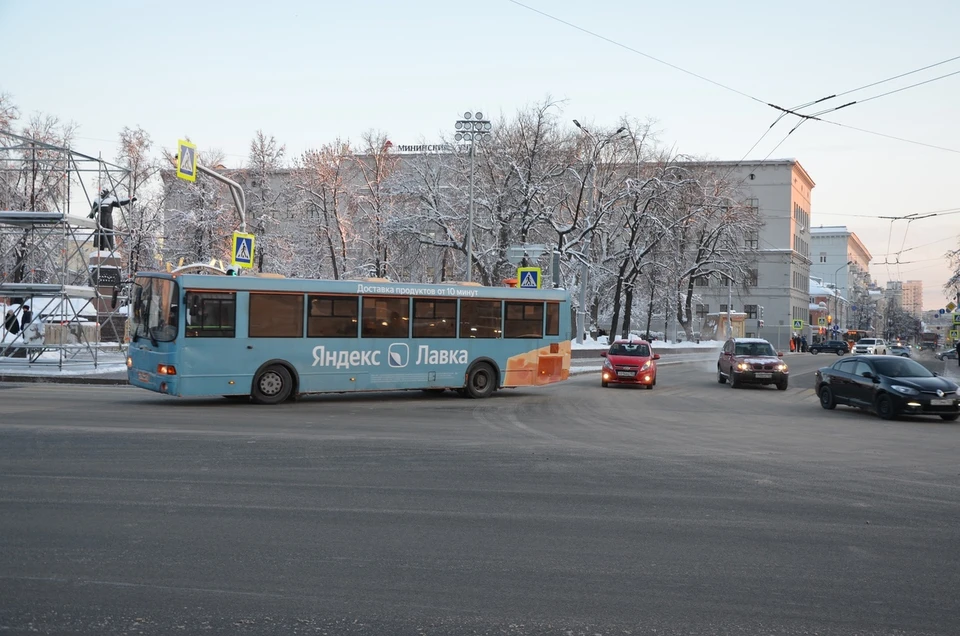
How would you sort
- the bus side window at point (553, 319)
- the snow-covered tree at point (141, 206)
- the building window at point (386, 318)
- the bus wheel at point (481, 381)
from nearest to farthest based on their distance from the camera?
the building window at point (386, 318) < the bus wheel at point (481, 381) < the bus side window at point (553, 319) < the snow-covered tree at point (141, 206)

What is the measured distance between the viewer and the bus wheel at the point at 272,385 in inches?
771

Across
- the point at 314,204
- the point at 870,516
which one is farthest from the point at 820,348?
the point at 870,516

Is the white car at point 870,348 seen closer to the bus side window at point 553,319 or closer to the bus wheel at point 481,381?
the bus side window at point 553,319

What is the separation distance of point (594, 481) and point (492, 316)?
43.6 feet

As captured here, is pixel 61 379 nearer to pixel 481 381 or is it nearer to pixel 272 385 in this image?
pixel 272 385

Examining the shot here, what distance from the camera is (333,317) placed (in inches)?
808

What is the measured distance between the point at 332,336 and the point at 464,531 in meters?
13.4

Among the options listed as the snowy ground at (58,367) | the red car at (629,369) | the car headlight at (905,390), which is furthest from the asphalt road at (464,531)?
the snowy ground at (58,367)

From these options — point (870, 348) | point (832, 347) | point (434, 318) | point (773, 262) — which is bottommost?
point (832, 347)

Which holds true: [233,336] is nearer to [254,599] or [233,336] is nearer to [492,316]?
[492,316]

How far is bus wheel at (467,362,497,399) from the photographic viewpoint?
22938 millimetres

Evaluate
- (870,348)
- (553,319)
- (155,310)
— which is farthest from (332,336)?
(870,348)

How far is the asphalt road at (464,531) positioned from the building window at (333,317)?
17.1 ft

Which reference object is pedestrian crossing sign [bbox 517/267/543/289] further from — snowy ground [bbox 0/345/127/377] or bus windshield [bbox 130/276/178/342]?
snowy ground [bbox 0/345/127/377]
